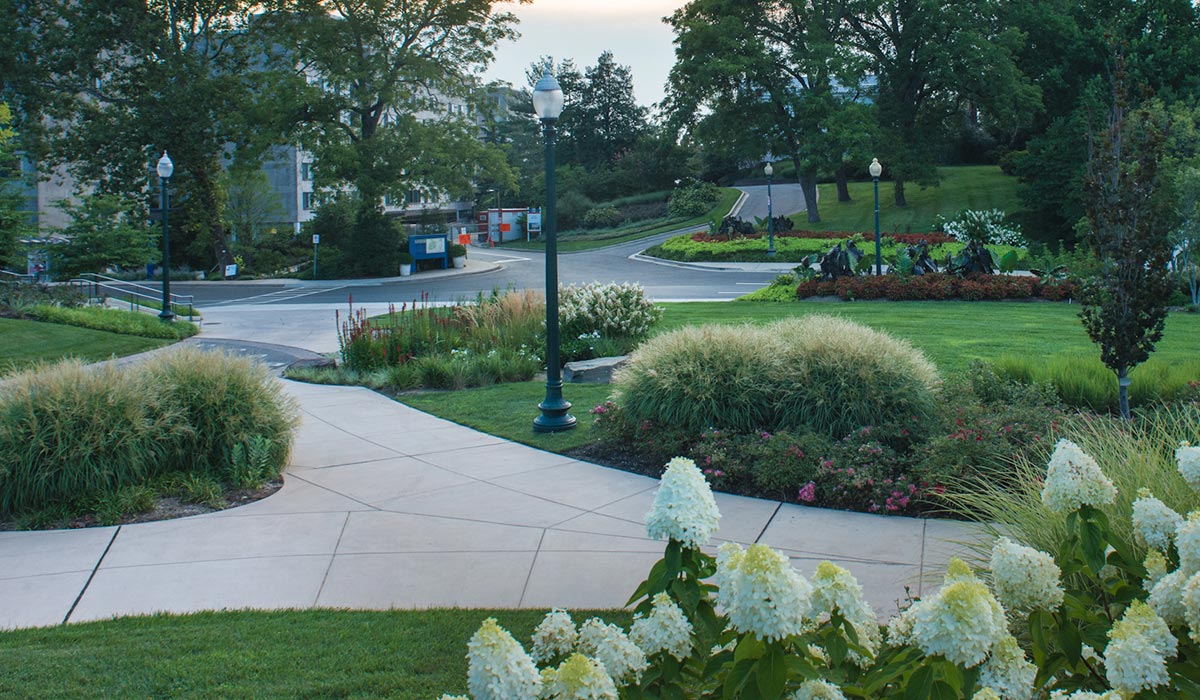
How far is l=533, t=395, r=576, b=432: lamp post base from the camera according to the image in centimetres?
990

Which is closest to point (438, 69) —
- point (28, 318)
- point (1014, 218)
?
point (28, 318)

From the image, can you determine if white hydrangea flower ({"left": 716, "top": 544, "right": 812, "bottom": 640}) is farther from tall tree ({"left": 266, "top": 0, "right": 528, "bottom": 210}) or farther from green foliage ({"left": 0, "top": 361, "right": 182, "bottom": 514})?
tall tree ({"left": 266, "top": 0, "right": 528, "bottom": 210})

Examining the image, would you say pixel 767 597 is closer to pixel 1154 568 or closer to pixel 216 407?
pixel 1154 568

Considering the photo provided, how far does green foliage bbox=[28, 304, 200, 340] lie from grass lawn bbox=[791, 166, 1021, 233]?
31648 millimetres

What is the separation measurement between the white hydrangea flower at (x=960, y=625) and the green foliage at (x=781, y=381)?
5.68 metres

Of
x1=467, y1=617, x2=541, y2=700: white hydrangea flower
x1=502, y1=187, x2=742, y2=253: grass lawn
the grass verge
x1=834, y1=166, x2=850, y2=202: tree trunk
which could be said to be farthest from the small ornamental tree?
x1=834, y1=166, x2=850, y2=202: tree trunk

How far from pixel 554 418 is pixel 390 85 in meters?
31.3

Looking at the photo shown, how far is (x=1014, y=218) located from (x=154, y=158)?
125 feet

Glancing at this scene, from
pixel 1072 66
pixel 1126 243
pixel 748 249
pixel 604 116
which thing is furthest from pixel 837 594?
pixel 604 116

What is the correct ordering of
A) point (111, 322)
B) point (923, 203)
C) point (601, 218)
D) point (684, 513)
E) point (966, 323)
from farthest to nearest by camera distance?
point (601, 218) < point (923, 203) < point (111, 322) < point (966, 323) < point (684, 513)

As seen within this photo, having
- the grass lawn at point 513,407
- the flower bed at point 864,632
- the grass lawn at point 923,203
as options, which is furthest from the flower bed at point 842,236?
the flower bed at point 864,632

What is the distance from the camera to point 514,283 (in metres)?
28.4

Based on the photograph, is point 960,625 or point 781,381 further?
point 781,381

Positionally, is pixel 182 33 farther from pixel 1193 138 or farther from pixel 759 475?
pixel 759 475
